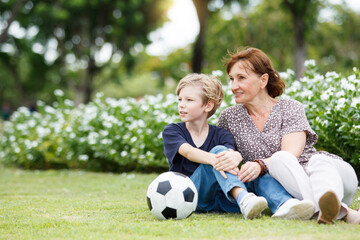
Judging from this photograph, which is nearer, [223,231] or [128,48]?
[223,231]

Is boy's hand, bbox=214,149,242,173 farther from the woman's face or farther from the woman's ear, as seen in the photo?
the woman's ear

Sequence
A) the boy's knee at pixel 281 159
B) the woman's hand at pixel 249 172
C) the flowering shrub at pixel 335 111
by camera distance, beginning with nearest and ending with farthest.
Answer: the boy's knee at pixel 281 159, the woman's hand at pixel 249 172, the flowering shrub at pixel 335 111

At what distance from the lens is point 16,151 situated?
9031 mm

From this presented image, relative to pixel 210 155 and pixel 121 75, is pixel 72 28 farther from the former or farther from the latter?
pixel 210 155

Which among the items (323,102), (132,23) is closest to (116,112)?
(323,102)

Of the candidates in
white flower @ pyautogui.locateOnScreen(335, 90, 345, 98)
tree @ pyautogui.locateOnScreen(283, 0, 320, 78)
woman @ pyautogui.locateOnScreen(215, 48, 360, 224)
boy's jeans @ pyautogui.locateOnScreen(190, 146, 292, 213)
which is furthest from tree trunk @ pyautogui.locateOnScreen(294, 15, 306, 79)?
boy's jeans @ pyautogui.locateOnScreen(190, 146, 292, 213)

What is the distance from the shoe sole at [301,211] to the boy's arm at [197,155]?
1.78 ft

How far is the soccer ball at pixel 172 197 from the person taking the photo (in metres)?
3.16

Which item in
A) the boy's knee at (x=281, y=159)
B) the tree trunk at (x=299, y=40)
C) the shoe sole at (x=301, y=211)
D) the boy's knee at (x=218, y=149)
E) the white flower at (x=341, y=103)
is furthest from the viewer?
the tree trunk at (x=299, y=40)

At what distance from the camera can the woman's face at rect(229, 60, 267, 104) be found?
143 inches

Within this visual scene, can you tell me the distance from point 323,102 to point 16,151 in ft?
21.6

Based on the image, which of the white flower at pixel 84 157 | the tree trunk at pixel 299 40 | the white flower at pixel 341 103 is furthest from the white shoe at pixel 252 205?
the tree trunk at pixel 299 40

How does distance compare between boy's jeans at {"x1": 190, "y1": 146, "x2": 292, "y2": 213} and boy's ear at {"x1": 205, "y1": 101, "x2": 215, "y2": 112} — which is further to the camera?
boy's ear at {"x1": 205, "y1": 101, "x2": 215, "y2": 112}

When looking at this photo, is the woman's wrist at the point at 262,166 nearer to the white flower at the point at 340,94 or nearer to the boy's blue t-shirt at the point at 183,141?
the boy's blue t-shirt at the point at 183,141
